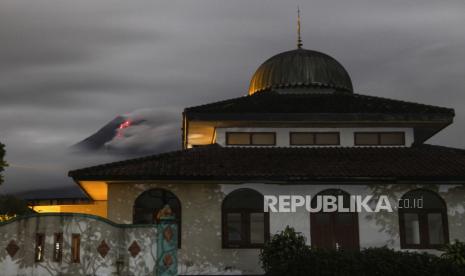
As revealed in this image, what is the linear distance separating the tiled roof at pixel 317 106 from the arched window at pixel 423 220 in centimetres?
426

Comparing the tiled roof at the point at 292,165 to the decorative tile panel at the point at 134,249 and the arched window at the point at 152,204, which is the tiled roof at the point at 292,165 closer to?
the arched window at the point at 152,204

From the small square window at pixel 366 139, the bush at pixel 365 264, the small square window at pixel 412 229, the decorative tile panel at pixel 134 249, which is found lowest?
the bush at pixel 365 264

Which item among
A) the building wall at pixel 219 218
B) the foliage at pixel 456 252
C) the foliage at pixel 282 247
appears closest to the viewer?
→ the foliage at pixel 456 252

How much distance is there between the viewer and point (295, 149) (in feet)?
88.3

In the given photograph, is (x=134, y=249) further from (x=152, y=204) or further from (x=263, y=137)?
(x=263, y=137)

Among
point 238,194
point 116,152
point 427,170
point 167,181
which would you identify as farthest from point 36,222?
point 116,152

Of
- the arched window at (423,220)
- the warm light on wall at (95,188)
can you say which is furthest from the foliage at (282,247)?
the warm light on wall at (95,188)

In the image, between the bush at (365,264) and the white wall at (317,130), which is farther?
the white wall at (317,130)

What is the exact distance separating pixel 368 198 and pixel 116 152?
449ft

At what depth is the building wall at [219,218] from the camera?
23.5m

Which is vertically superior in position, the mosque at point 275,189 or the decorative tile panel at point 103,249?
the mosque at point 275,189

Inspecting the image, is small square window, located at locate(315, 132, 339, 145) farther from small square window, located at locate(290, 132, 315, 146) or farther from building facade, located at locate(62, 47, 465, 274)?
building facade, located at locate(62, 47, 465, 274)

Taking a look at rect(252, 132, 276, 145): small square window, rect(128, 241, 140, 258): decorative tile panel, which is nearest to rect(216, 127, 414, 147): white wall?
rect(252, 132, 276, 145): small square window

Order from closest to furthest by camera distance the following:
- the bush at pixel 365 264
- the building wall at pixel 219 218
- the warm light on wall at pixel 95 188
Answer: the bush at pixel 365 264, the building wall at pixel 219 218, the warm light on wall at pixel 95 188
